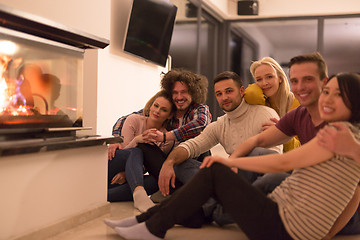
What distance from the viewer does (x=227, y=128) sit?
2.57 meters

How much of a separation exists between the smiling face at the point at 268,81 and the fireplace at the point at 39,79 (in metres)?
1.13

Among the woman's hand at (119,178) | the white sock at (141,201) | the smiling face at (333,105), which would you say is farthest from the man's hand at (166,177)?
the smiling face at (333,105)

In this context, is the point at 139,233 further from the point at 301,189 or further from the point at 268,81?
the point at 268,81

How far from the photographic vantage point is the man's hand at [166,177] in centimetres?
245

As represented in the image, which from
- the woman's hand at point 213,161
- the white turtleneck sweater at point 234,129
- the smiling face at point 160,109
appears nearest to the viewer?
the woman's hand at point 213,161

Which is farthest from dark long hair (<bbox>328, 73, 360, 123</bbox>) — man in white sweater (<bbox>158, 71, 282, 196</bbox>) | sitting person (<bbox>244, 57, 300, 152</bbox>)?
sitting person (<bbox>244, 57, 300, 152</bbox>)

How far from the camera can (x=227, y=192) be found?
5.37ft

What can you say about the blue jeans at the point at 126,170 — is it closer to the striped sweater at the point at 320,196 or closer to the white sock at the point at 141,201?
the white sock at the point at 141,201

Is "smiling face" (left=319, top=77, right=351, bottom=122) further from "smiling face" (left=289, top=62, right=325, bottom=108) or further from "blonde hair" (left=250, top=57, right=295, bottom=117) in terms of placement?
"blonde hair" (left=250, top=57, right=295, bottom=117)

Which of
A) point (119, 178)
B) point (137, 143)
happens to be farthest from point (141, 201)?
point (137, 143)

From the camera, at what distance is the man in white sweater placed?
8.10ft

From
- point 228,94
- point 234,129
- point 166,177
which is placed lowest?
point 166,177

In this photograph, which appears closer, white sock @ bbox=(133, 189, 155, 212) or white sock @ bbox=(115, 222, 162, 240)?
white sock @ bbox=(115, 222, 162, 240)

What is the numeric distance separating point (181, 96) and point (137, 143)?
47 cm
